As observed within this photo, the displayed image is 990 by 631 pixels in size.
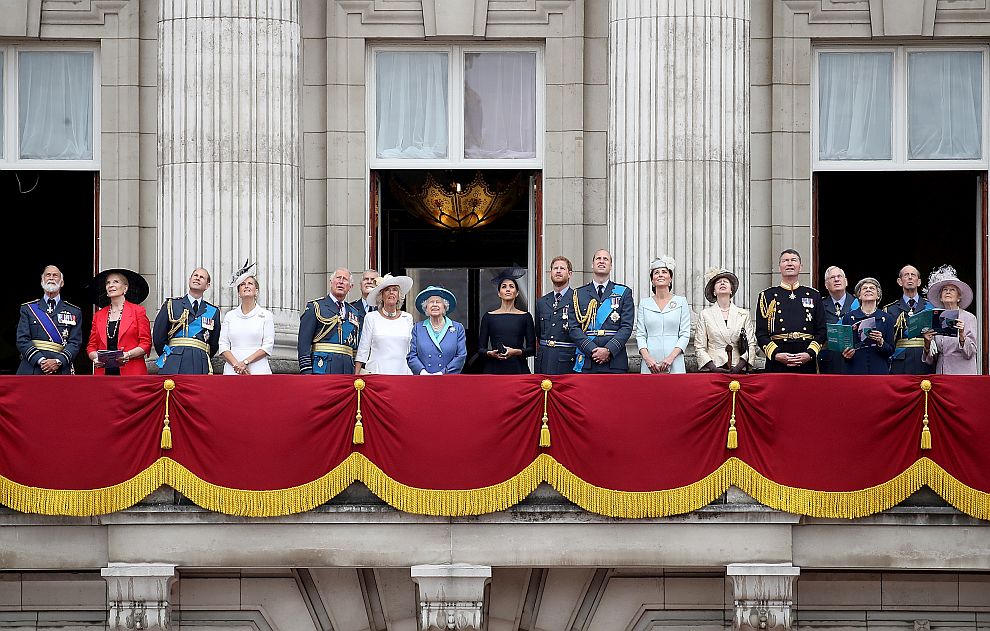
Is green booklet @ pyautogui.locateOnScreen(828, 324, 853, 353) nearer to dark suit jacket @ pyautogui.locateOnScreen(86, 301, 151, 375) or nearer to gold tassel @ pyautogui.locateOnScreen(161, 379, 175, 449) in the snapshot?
gold tassel @ pyautogui.locateOnScreen(161, 379, 175, 449)

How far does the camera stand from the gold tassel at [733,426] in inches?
676

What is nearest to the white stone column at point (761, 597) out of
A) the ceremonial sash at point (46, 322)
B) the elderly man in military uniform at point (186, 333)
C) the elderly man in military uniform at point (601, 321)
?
the elderly man in military uniform at point (601, 321)

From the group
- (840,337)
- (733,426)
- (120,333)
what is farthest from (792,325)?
(120,333)

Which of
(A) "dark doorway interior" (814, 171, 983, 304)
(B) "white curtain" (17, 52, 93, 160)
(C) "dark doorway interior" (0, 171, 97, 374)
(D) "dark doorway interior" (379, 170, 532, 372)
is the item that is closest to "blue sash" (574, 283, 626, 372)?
(D) "dark doorway interior" (379, 170, 532, 372)

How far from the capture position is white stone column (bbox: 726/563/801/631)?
1708cm

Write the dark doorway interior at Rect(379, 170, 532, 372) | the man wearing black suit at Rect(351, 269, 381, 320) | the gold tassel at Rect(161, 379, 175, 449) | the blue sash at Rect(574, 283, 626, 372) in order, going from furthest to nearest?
the dark doorway interior at Rect(379, 170, 532, 372), the man wearing black suit at Rect(351, 269, 381, 320), the blue sash at Rect(574, 283, 626, 372), the gold tassel at Rect(161, 379, 175, 449)

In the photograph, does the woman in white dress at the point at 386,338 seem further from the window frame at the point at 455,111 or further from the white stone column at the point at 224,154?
the window frame at the point at 455,111

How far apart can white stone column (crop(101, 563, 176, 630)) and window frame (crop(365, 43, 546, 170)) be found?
7.14m

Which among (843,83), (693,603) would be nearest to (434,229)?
(843,83)

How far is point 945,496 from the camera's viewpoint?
17109 millimetres

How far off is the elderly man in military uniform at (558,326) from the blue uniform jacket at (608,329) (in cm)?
9

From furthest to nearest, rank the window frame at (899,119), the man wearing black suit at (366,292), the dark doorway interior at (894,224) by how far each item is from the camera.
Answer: the dark doorway interior at (894,224)
the window frame at (899,119)
the man wearing black suit at (366,292)

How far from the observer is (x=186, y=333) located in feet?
60.6

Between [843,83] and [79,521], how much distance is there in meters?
11.3
